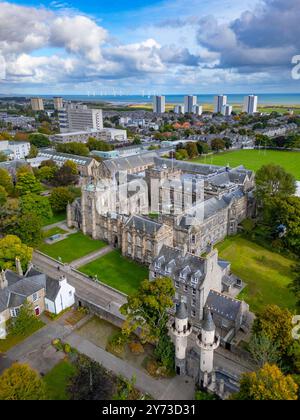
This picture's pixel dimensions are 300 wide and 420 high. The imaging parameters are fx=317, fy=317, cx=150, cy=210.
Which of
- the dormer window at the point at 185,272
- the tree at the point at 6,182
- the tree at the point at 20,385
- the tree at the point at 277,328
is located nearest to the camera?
the tree at the point at 20,385

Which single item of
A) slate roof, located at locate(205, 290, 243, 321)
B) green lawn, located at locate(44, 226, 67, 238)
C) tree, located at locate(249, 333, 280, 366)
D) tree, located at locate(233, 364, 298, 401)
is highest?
tree, located at locate(233, 364, 298, 401)

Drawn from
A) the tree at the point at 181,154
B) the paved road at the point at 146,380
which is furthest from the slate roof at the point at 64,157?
the paved road at the point at 146,380

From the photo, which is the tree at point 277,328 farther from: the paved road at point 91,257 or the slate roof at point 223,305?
the paved road at point 91,257

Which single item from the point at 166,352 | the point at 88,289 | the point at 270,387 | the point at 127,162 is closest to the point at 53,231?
the point at 88,289

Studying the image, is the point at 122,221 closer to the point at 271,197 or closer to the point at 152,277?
the point at 152,277

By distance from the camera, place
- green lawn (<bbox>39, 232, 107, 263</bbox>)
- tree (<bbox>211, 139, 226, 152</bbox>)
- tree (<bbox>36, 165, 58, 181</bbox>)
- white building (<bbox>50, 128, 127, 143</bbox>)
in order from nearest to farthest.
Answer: green lawn (<bbox>39, 232, 107, 263</bbox>) < tree (<bbox>36, 165, 58, 181</bbox>) < tree (<bbox>211, 139, 226, 152</bbox>) < white building (<bbox>50, 128, 127, 143</bbox>)

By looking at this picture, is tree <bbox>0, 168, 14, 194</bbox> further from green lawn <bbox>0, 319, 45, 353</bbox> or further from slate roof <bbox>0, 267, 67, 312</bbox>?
green lawn <bbox>0, 319, 45, 353</bbox>

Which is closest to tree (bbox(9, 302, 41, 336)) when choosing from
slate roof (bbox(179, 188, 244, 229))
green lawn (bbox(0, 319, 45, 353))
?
green lawn (bbox(0, 319, 45, 353))

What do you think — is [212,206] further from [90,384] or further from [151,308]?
[90,384]
